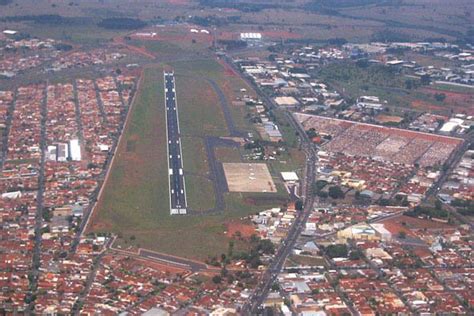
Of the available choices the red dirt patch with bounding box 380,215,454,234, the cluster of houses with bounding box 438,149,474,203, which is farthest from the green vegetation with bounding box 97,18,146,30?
the red dirt patch with bounding box 380,215,454,234

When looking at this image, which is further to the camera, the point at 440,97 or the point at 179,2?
the point at 179,2

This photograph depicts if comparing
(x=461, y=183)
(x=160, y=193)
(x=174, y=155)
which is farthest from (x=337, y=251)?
(x=174, y=155)

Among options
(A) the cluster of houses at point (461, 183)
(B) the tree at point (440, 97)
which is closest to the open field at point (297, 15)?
(B) the tree at point (440, 97)

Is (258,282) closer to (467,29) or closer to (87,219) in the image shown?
(87,219)

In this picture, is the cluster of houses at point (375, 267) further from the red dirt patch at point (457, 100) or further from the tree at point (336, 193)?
the red dirt patch at point (457, 100)

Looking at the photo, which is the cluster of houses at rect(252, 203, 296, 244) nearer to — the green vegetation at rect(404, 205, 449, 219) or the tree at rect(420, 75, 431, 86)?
the green vegetation at rect(404, 205, 449, 219)

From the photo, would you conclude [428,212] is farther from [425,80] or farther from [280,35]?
[280,35]
